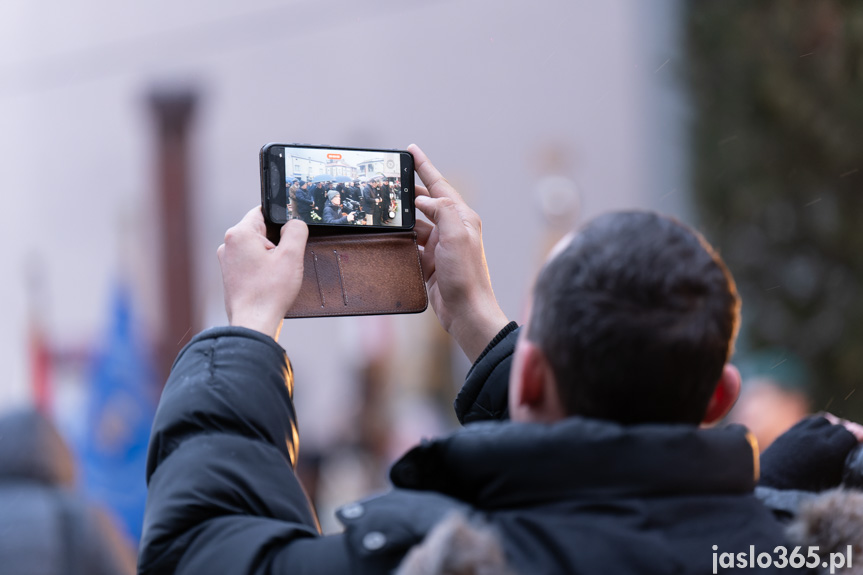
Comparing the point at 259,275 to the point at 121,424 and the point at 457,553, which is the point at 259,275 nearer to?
the point at 457,553

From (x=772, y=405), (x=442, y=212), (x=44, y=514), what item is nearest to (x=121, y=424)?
(x=44, y=514)

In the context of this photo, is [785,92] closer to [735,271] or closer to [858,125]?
[858,125]

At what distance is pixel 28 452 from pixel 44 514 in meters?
0.20

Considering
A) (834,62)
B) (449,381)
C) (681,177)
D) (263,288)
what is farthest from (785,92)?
(263,288)

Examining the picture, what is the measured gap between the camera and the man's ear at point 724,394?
107 centimetres

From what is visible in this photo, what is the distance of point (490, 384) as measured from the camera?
1.53m

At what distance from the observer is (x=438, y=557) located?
2.96 ft

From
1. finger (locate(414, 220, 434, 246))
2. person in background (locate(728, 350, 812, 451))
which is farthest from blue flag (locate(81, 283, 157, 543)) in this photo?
finger (locate(414, 220, 434, 246))

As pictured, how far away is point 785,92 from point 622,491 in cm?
591

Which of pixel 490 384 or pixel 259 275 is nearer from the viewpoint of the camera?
pixel 259 275

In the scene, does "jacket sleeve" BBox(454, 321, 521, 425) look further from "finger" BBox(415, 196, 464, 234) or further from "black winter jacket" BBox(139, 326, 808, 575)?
"black winter jacket" BBox(139, 326, 808, 575)

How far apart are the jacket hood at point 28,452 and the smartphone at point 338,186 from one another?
1.45 meters

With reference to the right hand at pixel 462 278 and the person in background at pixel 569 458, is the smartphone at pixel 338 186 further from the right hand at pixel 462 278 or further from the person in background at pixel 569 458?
the person in background at pixel 569 458

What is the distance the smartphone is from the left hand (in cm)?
11
